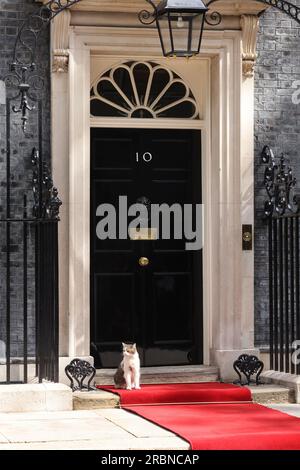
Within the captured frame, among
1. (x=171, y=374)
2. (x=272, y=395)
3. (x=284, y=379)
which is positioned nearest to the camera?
(x=272, y=395)

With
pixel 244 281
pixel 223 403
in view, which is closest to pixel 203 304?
pixel 244 281

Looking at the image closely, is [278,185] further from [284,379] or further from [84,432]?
[84,432]

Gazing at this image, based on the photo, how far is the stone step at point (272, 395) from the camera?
12680mm

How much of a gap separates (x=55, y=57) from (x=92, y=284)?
238cm

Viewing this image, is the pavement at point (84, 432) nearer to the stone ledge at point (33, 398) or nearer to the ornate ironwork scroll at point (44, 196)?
the stone ledge at point (33, 398)

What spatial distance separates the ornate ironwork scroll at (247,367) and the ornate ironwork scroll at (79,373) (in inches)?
59.5

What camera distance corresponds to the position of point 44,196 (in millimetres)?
12242

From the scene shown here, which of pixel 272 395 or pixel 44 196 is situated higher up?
pixel 44 196

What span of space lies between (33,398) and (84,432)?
4.53 feet

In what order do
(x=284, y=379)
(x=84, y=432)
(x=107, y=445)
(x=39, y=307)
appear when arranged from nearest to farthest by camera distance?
1. (x=107, y=445)
2. (x=84, y=432)
3. (x=39, y=307)
4. (x=284, y=379)

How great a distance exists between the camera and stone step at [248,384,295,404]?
12.7 metres

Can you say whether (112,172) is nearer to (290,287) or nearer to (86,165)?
(86,165)

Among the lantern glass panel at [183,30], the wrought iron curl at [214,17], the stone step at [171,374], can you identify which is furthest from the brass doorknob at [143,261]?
the lantern glass panel at [183,30]

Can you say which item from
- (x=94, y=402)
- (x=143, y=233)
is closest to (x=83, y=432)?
(x=94, y=402)
